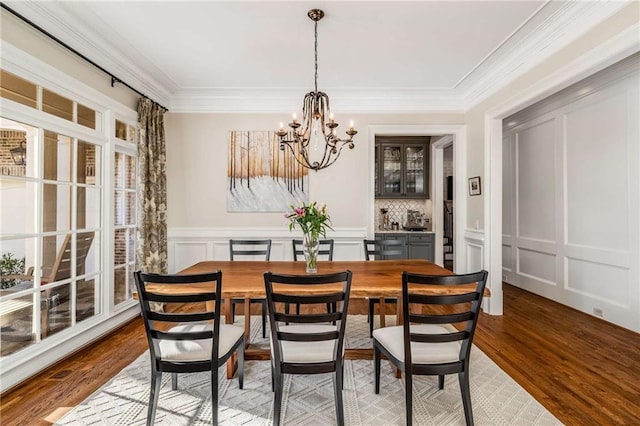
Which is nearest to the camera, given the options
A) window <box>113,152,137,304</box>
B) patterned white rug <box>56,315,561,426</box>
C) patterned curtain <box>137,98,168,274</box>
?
patterned white rug <box>56,315,561,426</box>

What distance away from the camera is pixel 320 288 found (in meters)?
2.12

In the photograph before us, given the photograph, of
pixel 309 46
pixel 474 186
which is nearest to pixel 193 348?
pixel 309 46

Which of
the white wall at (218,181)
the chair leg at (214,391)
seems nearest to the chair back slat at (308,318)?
the chair leg at (214,391)

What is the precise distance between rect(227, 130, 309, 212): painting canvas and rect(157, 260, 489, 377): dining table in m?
1.58

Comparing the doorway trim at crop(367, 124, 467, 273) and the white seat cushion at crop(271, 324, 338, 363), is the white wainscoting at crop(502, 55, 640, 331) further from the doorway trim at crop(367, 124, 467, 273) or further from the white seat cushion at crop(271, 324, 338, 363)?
the white seat cushion at crop(271, 324, 338, 363)

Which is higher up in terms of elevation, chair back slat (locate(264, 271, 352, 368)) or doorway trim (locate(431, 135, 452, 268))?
doorway trim (locate(431, 135, 452, 268))

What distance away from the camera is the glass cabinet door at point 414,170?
20.5 feet

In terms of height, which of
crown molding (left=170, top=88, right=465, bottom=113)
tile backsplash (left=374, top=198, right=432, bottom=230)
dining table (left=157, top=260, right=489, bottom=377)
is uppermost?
crown molding (left=170, top=88, right=465, bottom=113)

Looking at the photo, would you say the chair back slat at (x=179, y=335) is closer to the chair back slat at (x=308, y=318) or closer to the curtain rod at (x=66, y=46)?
the chair back slat at (x=308, y=318)

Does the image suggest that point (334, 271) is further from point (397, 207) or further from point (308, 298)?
point (397, 207)

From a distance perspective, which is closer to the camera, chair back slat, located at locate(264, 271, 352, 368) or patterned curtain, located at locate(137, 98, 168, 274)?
chair back slat, located at locate(264, 271, 352, 368)

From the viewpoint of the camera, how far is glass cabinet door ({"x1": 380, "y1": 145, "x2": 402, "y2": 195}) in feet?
20.6

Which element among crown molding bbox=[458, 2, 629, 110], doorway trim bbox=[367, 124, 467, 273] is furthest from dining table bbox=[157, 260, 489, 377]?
crown molding bbox=[458, 2, 629, 110]

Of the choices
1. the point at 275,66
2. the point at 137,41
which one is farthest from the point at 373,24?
the point at 137,41
